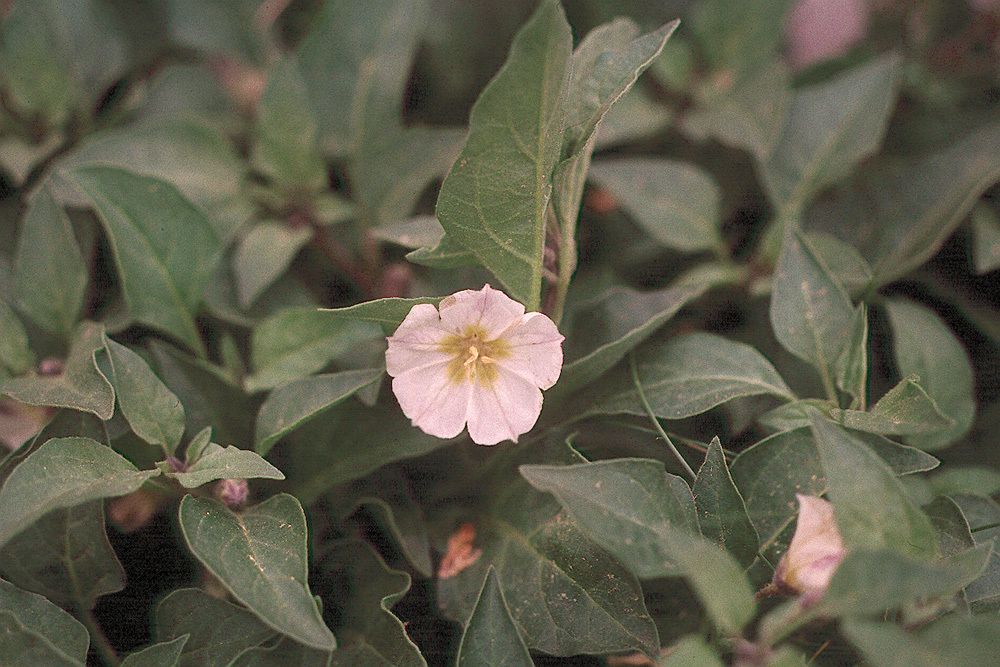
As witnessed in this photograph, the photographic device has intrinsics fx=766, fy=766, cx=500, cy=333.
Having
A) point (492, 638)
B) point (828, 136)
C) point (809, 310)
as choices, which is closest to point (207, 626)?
point (492, 638)

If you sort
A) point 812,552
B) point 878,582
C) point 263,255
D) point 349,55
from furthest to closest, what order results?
1. point 349,55
2. point 263,255
3. point 812,552
4. point 878,582

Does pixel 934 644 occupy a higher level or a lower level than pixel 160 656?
higher

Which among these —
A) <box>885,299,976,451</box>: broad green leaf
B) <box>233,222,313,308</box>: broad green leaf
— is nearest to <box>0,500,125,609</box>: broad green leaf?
<box>233,222,313,308</box>: broad green leaf

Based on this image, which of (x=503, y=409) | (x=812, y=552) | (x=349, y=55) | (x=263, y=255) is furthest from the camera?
(x=349, y=55)

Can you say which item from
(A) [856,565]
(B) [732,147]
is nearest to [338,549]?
(A) [856,565]

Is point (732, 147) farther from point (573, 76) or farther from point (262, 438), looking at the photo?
point (262, 438)

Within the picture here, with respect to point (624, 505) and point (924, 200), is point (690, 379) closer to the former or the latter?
point (624, 505)
